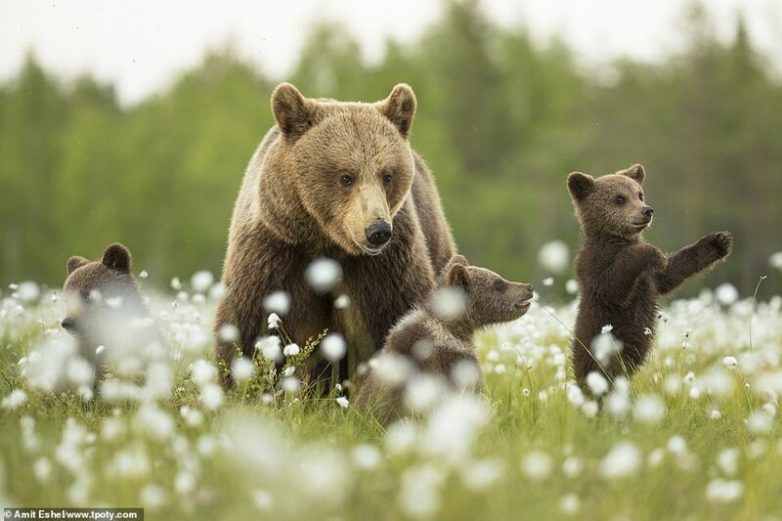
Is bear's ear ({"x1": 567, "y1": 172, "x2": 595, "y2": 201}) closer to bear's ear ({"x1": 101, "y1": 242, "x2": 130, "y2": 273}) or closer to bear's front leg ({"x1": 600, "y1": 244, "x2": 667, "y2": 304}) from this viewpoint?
bear's front leg ({"x1": 600, "y1": 244, "x2": 667, "y2": 304})

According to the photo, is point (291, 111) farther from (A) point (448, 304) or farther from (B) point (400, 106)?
(A) point (448, 304)

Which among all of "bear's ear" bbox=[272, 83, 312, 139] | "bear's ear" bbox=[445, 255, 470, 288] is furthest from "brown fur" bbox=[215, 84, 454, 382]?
"bear's ear" bbox=[445, 255, 470, 288]

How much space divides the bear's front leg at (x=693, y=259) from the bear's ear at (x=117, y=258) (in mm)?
3415

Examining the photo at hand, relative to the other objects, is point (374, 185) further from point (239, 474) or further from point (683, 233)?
point (683, 233)

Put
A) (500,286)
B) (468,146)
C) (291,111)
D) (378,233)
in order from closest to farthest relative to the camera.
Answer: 1. (378,233)
2. (500,286)
3. (291,111)
4. (468,146)

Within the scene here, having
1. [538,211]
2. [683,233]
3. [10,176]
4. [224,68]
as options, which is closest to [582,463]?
[683,233]

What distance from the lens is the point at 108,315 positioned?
6.24 m

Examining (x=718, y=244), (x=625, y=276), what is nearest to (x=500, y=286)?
(x=625, y=276)

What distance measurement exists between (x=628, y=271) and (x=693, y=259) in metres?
0.42

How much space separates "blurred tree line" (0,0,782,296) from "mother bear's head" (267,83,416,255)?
816 inches

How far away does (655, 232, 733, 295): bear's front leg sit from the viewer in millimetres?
5938

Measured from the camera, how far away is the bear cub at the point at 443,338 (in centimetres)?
534

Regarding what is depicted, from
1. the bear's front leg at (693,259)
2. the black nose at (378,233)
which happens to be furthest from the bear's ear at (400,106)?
the bear's front leg at (693,259)

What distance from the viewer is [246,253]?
246 inches
